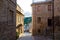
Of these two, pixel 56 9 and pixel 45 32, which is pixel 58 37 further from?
pixel 45 32

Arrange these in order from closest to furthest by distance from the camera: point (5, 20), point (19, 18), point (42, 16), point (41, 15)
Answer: point (5, 20), point (19, 18), point (42, 16), point (41, 15)

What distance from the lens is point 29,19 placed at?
40469 millimetres

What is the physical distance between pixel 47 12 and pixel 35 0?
350 cm

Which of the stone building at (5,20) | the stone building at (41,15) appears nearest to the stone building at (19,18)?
the stone building at (41,15)

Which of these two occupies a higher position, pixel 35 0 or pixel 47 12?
pixel 35 0

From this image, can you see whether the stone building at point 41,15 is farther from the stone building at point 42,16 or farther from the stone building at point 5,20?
the stone building at point 5,20

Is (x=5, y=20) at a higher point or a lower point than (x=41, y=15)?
lower

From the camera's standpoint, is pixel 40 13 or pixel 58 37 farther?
pixel 40 13

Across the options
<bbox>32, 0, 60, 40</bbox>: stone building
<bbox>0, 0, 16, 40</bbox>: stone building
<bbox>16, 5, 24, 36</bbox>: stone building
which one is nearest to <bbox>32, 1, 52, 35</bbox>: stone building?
<bbox>32, 0, 60, 40</bbox>: stone building

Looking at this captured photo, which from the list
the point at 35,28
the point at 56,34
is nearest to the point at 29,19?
the point at 35,28

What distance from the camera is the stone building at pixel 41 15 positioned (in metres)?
25.4

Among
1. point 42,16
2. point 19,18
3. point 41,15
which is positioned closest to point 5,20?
point 19,18

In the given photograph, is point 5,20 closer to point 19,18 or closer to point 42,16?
point 19,18

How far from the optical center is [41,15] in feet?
85.4
